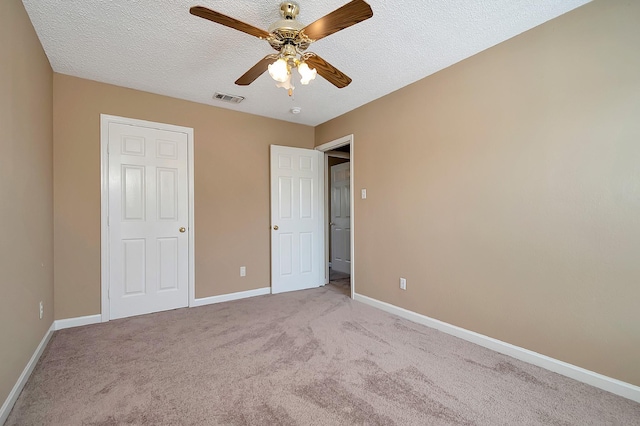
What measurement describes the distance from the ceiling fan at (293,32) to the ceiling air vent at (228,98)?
4.82 ft

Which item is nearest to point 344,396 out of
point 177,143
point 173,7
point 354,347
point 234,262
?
point 354,347

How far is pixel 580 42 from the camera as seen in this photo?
2.03m

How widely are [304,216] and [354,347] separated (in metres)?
2.33

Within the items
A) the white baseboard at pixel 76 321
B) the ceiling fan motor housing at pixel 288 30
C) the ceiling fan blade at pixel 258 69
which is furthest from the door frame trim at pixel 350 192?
the white baseboard at pixel 76 321

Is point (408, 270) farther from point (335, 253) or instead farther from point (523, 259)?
point (335, 253)

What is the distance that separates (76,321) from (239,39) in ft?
10.4

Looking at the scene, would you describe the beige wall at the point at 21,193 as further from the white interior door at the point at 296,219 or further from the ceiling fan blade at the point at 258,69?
the white interior door at the point at 296,219

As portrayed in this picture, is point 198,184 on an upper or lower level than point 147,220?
upper

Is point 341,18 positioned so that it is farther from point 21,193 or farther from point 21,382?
point 21,382

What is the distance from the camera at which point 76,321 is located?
3.00m

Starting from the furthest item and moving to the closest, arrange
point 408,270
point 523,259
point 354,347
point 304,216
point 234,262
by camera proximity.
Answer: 1. point 304,216
2. point 234,262
3. point 408,270
4. point 354,347
5. point 523,259

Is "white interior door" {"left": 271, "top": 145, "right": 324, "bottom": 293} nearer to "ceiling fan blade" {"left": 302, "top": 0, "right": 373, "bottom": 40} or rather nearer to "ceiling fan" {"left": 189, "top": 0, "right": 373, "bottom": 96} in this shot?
"ceiling fan" {"left": 189, "top": 0, "right": 373, "bottom": 96}

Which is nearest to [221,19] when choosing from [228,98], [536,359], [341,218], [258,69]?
[258,69]

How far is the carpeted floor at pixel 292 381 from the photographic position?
166 cm
